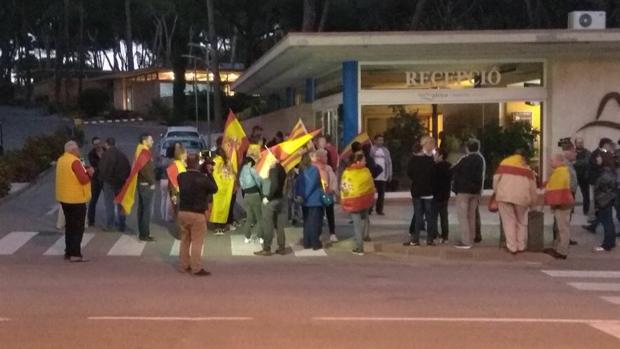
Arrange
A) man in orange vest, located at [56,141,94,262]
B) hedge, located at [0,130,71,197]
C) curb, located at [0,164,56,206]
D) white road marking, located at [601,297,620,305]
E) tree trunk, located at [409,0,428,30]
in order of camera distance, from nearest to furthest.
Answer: white road marking, located at [601,297,620,305] < man in orange vest, located at [56,141,94,262] < curb, located at [0,164,56,206] < hedge, located at [0,130,71,197] < tree trunk, located at [409,0,428,30]

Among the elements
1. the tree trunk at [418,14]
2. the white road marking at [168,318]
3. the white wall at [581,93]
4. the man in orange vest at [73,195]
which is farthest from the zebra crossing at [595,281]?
the tree trunk at [418,14]

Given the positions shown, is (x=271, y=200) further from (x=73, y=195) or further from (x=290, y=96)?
(x=290, y=96)

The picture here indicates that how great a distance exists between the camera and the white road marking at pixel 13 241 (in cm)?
1728

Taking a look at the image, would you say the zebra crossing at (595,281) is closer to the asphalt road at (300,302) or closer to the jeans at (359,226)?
the asphalt road at (300,302)

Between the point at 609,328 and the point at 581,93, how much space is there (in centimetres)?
1474

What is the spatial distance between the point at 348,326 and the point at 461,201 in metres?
6.91

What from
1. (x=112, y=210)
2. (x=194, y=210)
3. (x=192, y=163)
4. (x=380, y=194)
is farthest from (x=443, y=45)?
(x=194, y=210)

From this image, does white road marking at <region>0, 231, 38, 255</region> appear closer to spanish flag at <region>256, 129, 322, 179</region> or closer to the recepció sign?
spanish flag at <region>256, 129, 322, 179</region>

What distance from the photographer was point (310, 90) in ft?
106

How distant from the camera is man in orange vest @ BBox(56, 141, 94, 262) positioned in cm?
1570

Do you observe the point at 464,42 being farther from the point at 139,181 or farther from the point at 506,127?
the point at 139,181

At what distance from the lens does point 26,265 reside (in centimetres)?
1542

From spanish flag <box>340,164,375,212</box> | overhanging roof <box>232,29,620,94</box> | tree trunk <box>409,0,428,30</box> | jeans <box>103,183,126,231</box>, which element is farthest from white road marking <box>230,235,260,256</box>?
tree trunk <box>409,0,428,30</box>

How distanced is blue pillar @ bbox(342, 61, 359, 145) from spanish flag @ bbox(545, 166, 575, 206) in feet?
26.7
